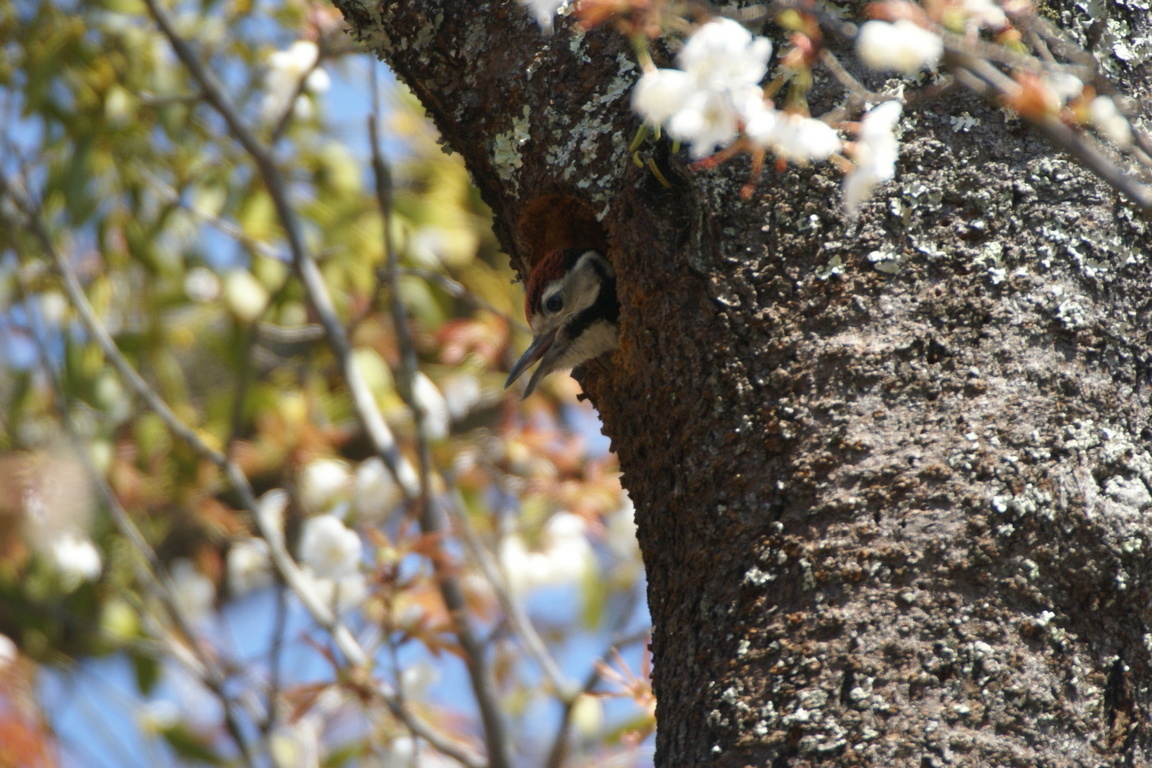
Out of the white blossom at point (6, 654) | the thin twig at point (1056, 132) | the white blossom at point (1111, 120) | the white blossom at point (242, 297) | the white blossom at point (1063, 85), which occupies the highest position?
the white blossom at point (242, 297)

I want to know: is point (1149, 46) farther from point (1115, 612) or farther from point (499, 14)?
point (499, 14)

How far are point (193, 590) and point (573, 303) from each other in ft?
7.21

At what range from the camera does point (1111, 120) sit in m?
1.18

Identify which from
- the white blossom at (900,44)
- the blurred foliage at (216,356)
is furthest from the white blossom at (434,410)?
the white blossom at (900,44)

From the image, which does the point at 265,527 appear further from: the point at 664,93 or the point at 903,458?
the point at 664,93

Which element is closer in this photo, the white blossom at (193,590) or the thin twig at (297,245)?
the thin twig at (297,245)

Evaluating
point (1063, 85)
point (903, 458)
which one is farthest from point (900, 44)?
point (903, 458)

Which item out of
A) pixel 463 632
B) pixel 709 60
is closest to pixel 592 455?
pixel 463 632

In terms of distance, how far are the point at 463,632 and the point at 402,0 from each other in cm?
148

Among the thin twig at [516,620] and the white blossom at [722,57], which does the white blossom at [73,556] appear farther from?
the white blossom at [722,57]

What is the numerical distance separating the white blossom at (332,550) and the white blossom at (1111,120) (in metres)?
2.12

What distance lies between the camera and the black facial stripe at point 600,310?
8.45ft

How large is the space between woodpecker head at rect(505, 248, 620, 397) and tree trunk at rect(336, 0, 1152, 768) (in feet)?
2.35

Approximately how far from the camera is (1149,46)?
1708 millimetres
